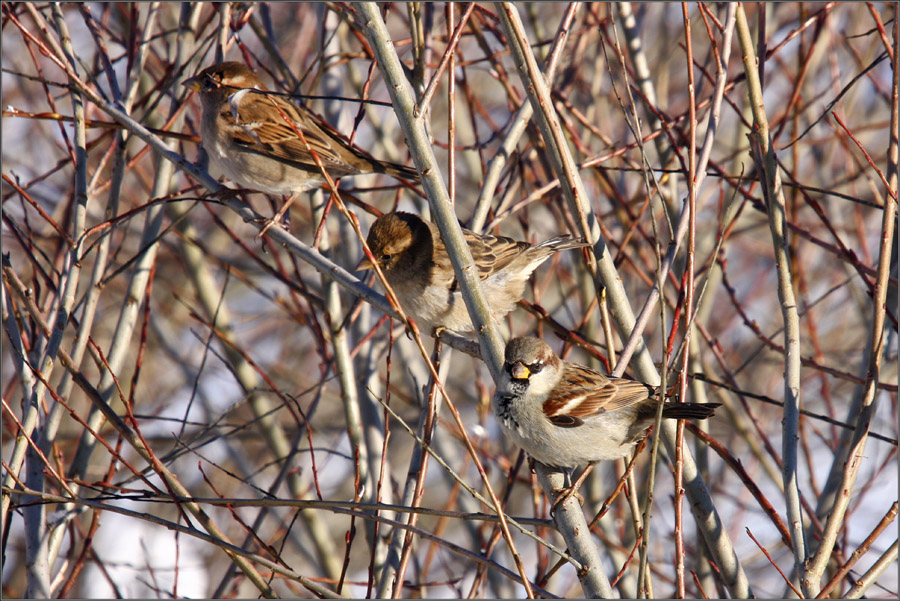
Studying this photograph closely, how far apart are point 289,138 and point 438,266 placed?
142 cm

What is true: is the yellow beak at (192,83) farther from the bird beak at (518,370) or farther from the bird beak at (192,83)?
the bird beak at (518,370)

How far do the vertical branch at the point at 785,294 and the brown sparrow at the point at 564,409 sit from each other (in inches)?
20.4

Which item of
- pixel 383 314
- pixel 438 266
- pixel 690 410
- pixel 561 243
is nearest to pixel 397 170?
pixel 438 266

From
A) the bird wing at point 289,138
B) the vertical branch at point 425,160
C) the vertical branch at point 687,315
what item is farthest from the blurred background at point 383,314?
the vertical branch at point 425,160

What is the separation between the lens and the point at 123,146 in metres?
3.74

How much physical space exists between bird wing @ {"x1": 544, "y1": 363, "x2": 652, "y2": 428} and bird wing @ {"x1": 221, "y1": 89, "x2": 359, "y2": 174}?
73.4 inches

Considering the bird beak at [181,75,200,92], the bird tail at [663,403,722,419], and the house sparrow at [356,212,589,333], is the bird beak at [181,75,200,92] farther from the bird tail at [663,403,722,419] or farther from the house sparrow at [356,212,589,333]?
the bird tail at [663,403,722,419]

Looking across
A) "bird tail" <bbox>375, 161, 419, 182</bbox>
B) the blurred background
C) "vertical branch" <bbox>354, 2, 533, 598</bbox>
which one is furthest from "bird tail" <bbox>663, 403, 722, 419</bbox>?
"bird tail" <bbox>375, 161, 419, 182</bbox>

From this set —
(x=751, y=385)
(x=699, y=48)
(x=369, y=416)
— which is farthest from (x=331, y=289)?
(x=699, y=48)

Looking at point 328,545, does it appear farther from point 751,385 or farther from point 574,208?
point 751,385

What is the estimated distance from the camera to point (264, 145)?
4656 millimetres

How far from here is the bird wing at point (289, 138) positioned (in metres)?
4.49

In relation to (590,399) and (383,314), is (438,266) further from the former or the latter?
(590,399)

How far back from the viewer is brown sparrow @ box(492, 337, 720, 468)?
3135 mm
